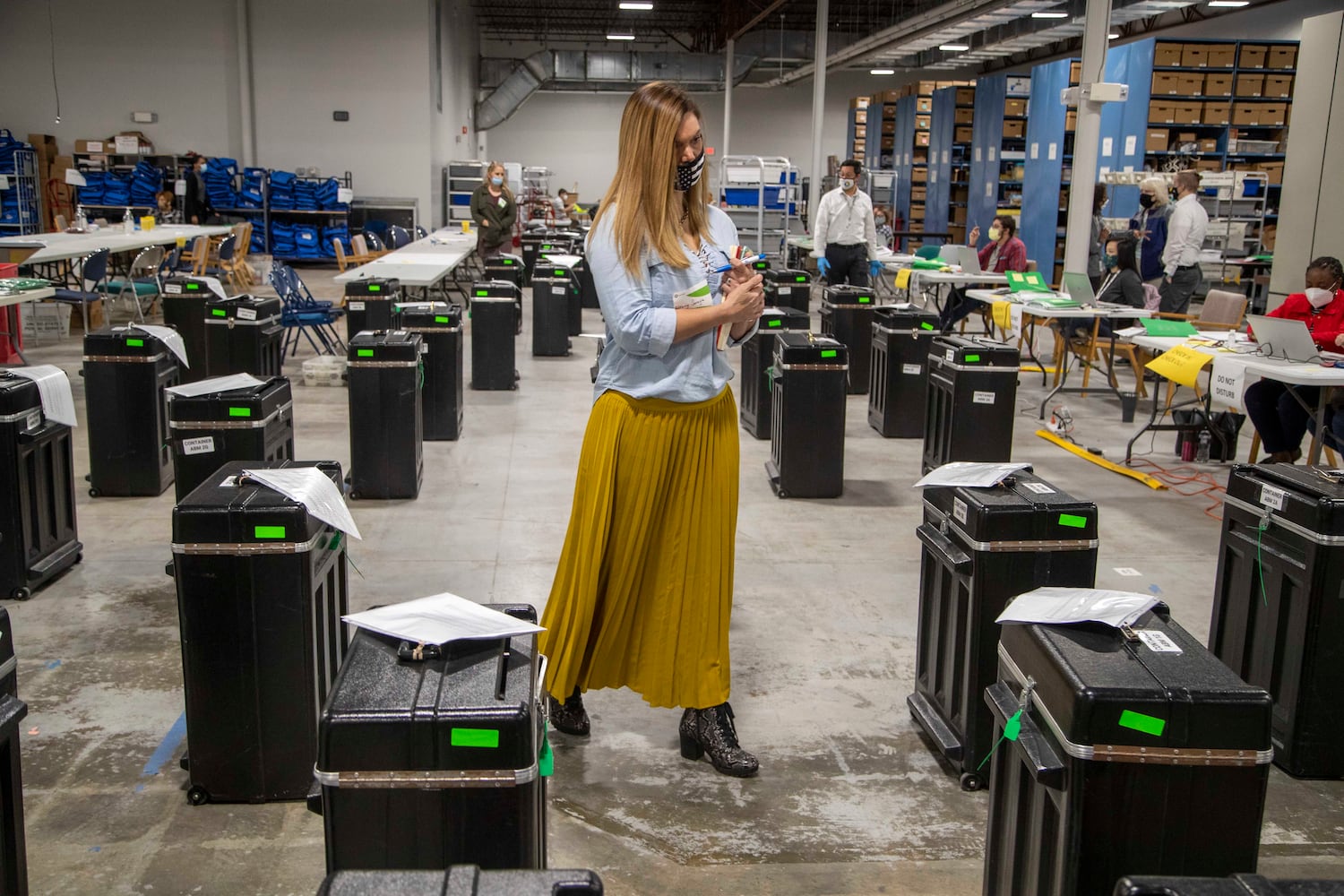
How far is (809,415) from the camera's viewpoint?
571 centimetres

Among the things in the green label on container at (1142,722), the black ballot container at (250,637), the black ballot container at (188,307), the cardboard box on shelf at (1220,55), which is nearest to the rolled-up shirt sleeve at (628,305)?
the black ballot container at (250,637)

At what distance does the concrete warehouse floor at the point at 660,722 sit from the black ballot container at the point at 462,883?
121 cm

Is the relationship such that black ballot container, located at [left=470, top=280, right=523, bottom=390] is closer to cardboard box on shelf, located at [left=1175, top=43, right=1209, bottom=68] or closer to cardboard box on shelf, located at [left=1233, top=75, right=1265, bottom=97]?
cardboard box on shelf, located at [left=1175, top=43, right=1209, bottom=68]

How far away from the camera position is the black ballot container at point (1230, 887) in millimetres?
1298

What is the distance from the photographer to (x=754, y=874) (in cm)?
254

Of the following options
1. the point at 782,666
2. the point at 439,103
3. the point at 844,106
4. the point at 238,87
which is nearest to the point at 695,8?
the point at 844,106

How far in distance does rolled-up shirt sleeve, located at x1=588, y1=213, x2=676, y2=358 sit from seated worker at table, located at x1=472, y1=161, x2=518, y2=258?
1078 centimetres

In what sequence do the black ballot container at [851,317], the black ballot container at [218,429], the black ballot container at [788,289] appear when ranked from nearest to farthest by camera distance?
the black ballot container at [218,429] < the black ballot container at [851,317] < the black ballot container at [788,289]

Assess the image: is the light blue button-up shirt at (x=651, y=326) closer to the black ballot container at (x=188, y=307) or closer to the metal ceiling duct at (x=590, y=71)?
the black ballot container at (x=188, y=307)

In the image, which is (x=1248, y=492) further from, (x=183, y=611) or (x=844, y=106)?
(x=844, y=106)

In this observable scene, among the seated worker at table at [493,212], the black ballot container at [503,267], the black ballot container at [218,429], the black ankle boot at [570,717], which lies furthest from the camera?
the seated worker at table at [493,212]

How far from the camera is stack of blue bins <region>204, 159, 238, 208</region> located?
59.3ft

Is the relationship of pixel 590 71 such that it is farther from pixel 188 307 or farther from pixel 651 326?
pixel 651 326

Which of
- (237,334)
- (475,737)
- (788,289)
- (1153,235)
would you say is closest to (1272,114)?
(1153,235)
